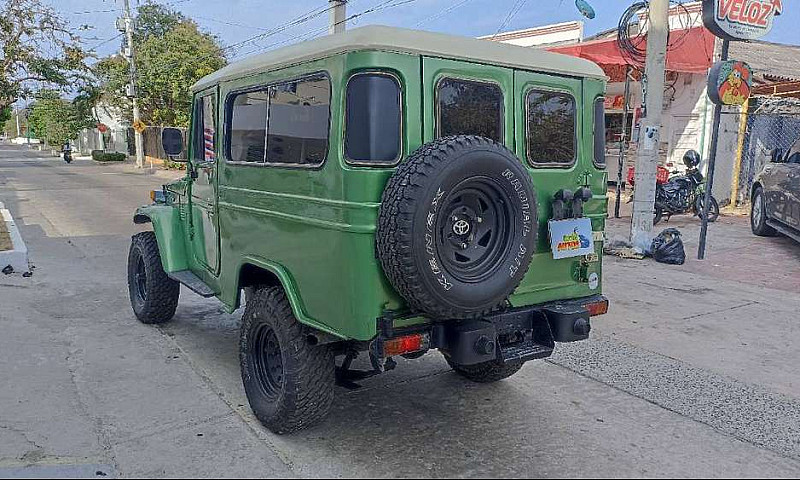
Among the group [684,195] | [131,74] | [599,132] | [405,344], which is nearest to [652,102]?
[684,195]

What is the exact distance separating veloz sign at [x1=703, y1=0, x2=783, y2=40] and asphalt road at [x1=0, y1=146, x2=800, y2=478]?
386cm

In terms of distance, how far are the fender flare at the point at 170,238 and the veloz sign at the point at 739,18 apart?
7.35 metres

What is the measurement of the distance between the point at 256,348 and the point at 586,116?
2610 mm

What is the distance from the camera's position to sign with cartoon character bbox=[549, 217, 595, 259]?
4016 mm

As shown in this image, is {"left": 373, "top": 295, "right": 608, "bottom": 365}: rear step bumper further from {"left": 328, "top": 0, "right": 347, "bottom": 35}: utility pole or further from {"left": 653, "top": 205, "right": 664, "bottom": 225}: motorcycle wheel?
{"left": 328, "top": 0, "right": 347, "bottom": 35}: utility pole

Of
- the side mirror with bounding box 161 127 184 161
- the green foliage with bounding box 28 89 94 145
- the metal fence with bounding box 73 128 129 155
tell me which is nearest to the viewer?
the side mirror with bounding box 161 127 184 161

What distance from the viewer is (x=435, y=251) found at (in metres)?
3.29

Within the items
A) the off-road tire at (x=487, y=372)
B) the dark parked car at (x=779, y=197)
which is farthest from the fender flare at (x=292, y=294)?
the dark parked car at (x=779, y=197)

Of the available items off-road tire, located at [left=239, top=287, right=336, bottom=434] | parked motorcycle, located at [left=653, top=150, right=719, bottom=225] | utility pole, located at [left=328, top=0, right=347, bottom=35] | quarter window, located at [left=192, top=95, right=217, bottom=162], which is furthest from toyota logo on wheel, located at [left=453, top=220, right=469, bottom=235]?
utility pole, located at [left=328, top=0, right=347, bottom=35]

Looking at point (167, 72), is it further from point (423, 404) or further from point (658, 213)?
point (423, 404)

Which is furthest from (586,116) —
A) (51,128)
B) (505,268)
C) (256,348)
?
(51,128)

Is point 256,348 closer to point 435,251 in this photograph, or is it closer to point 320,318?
point 320,318

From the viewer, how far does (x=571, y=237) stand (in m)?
4.08

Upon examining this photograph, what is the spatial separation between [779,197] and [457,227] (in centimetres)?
890
